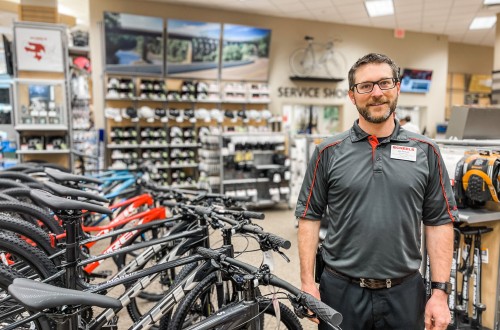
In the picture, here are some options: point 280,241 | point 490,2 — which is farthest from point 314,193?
point 490,2

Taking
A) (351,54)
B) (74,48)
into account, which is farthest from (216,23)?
(351,54)

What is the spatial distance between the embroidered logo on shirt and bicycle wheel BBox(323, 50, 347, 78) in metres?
8.80

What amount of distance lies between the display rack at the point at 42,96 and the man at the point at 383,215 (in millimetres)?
4877

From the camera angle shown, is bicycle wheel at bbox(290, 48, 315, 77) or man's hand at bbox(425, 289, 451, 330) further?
bicycle wheel at bbox(290, 48, 315, 77)

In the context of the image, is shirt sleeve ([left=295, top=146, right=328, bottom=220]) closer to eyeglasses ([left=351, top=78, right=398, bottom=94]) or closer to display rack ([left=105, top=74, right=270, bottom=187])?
eyeglasses ([left=351, top=78, right=398, bottom=94])

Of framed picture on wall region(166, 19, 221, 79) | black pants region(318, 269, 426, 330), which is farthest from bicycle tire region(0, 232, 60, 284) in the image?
framed picture on wall region(166, 19, 221, 79)

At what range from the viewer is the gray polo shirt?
156 cm

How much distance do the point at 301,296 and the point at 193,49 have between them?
25.5 ft

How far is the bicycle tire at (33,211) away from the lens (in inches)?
104

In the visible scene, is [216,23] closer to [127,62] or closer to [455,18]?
[127,62]

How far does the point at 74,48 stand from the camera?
6.72 m

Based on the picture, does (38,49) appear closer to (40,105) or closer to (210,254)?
(40,105)

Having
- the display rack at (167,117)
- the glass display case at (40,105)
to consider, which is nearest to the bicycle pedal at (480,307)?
the glass display case at (40,105)

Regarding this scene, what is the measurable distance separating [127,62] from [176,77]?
1062 mm
